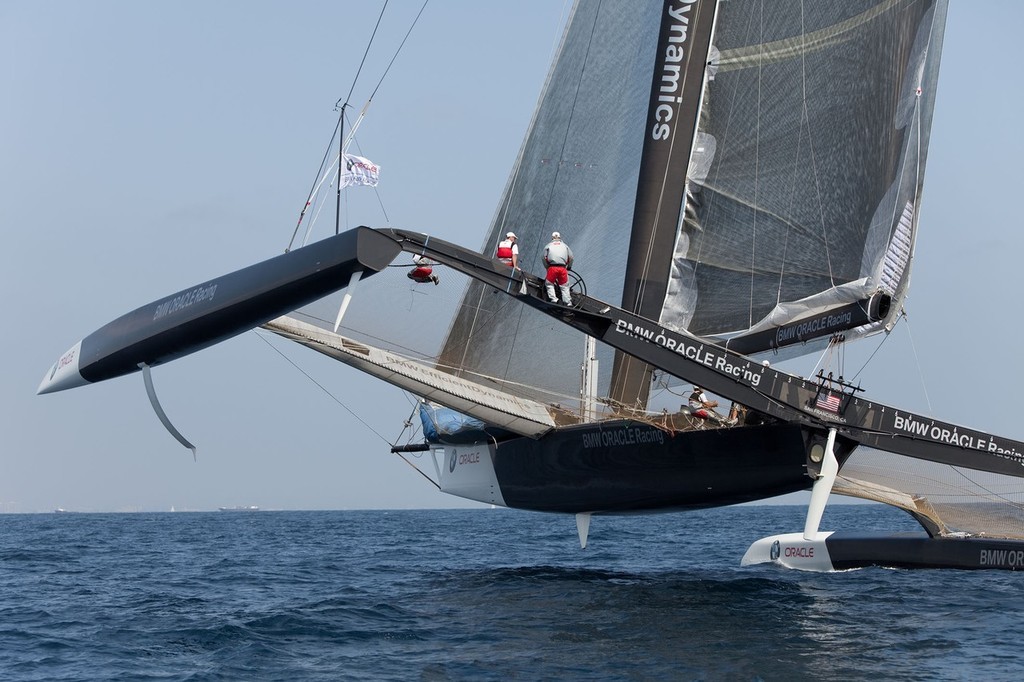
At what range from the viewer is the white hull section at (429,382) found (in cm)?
1650

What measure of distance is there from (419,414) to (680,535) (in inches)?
442

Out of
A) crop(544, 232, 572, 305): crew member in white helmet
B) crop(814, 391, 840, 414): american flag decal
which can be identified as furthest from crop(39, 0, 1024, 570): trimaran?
crop(544, 232, 572, 305): crew member in white helmet

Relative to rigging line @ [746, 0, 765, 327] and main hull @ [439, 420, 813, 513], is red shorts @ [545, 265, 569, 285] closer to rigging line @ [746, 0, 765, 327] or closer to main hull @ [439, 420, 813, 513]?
main hull @ [439, 420, 813, 513]

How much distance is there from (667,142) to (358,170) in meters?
5.02

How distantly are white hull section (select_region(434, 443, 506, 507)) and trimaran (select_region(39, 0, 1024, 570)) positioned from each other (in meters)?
0.10

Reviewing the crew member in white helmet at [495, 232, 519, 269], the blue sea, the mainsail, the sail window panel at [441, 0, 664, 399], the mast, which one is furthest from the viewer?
the sail window panel at [441, 0, 664, 399]

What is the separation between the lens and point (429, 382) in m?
17.0

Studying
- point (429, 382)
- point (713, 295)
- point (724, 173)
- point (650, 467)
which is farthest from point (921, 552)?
point (429, 382)

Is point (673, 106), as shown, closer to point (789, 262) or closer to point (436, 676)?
point (789, 262)

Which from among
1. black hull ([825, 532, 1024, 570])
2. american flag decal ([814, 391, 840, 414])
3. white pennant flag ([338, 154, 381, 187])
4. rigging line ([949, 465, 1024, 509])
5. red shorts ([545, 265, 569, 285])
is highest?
white pennant flag ([338, 154, 381, 187])

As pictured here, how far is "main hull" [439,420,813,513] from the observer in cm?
1516

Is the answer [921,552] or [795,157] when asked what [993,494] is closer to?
[921,552]

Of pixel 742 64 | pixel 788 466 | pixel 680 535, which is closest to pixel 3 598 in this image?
pixel 788 466

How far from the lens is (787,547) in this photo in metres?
18.2
